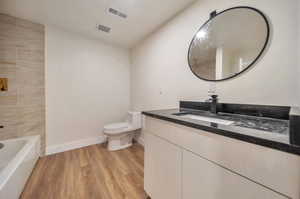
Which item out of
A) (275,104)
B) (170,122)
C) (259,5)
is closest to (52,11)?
(170,122)

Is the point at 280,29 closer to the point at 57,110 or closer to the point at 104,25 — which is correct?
the point at 104,25

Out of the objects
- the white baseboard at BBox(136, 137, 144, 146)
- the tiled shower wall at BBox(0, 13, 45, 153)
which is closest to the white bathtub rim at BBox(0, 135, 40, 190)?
the tiled shower wall at BBox(0, 13, 45, 153)

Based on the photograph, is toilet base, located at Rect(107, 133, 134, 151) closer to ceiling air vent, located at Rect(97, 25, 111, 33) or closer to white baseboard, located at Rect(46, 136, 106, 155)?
white baseboard, located at Rect(46, 136, 106, 155)

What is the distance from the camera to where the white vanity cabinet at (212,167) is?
19.1 inches

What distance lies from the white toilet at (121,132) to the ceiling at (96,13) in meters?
1.63

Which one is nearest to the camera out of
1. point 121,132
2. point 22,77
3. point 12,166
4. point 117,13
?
point 12,166

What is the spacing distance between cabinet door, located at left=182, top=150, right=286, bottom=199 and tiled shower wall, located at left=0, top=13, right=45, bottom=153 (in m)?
2.46

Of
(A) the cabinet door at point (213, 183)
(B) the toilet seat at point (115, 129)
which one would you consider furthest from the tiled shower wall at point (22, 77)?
(A) the cabinet door at point (213, 183)

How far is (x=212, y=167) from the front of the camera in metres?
0.70

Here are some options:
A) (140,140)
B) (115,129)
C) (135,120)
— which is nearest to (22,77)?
(115,129)

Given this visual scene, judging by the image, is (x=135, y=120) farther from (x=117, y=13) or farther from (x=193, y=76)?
(x=117, y=13)

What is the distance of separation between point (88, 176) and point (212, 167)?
159cm

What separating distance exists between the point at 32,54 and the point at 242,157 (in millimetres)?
2939

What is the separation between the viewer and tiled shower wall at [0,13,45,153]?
5.97 feet
